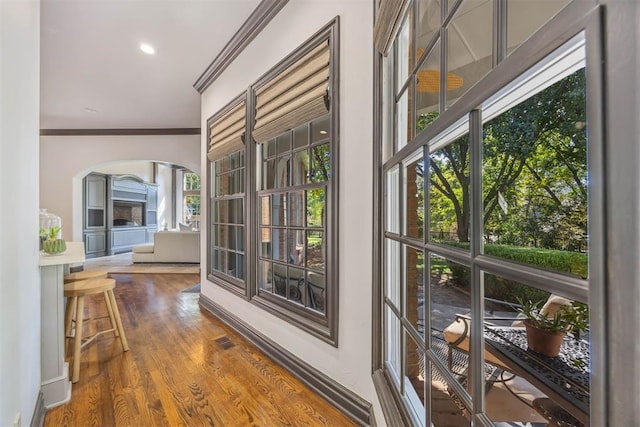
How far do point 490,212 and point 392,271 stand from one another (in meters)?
0.75

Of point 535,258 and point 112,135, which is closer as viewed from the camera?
point 535,258

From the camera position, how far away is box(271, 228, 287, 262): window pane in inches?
89.0

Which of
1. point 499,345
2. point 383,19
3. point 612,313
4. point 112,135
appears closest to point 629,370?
point 612,313

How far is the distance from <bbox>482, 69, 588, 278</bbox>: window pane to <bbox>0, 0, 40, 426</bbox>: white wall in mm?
1522

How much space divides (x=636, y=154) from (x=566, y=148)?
0.49 feet

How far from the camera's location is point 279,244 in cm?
232

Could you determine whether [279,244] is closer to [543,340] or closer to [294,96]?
[294,96]

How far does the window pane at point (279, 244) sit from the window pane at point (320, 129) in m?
0.75

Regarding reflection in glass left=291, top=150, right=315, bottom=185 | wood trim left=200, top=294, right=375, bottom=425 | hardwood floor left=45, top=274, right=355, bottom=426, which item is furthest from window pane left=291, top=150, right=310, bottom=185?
hardwood floor left=45, top=274, right=355, bottom=426

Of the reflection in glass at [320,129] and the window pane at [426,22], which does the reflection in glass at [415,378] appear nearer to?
the window pane at [426,22]

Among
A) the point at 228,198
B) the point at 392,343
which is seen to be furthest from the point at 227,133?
the point at 392,343

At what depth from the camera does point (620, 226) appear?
0.34 metres

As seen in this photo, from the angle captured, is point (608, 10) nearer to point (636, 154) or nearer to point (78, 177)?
point (636, 154)

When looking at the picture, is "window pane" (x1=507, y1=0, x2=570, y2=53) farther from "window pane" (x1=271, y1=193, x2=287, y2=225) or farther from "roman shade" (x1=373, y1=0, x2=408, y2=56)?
"window pane" (x1=271, y1=193, x2=287, y2=225)
